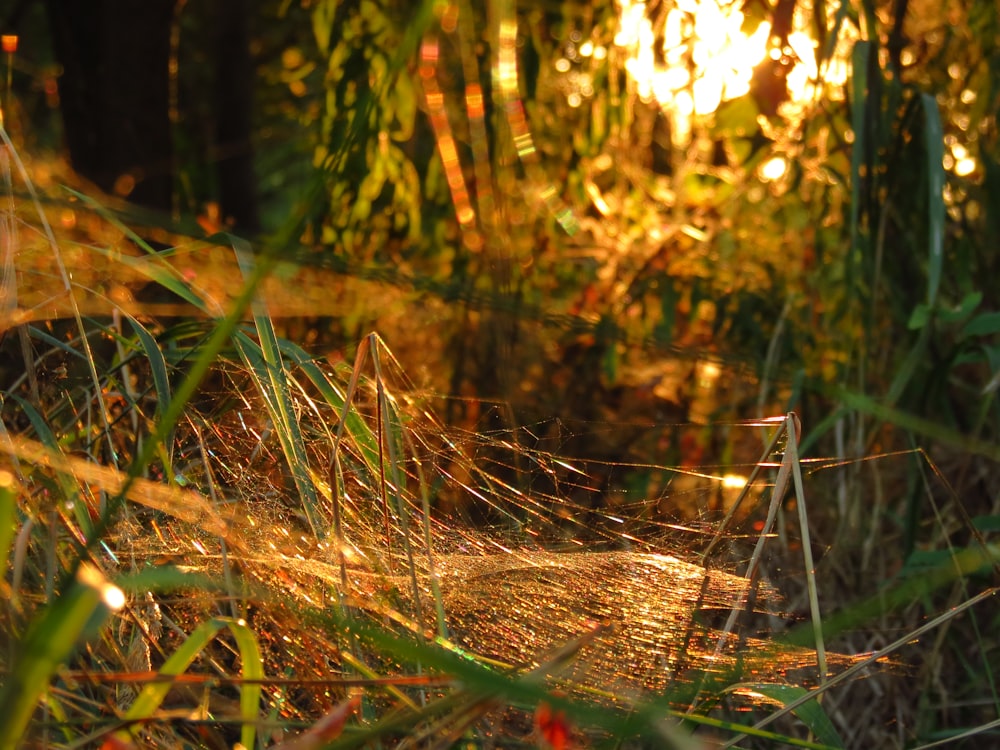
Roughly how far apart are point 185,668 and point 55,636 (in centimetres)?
24

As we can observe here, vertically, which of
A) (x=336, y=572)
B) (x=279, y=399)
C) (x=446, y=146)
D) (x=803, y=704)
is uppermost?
(x=446, y=146)

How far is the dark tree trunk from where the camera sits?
3.17 metres

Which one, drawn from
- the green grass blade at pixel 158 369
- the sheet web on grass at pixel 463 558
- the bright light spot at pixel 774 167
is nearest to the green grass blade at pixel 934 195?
the bright light spot at pixel 774 167

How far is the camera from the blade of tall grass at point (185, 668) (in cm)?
68

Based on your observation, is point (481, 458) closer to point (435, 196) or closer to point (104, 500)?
point (104, 500)

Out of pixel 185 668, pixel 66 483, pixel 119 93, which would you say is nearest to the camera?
pixel 185 668

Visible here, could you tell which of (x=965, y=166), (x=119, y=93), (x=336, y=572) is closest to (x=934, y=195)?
(x=965, y=166)

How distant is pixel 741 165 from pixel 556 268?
498mm

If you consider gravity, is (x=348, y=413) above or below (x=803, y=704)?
above

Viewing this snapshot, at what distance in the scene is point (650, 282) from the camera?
2305mm

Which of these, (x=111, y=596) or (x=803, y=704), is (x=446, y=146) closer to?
(x=803, y=704)

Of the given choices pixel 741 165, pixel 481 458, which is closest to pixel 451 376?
pixel 741 165

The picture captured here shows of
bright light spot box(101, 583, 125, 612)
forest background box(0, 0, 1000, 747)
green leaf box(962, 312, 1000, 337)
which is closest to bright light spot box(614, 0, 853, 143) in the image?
forest background box(0, 0, 1000, 747)

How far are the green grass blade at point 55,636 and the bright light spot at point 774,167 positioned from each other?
1.97 metres
